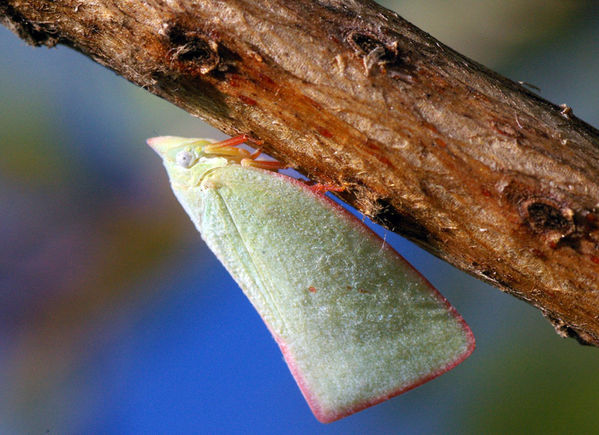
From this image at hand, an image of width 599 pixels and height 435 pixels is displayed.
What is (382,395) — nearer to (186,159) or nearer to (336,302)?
(336,302)

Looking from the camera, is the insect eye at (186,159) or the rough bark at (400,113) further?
the insect eye at (186,159)

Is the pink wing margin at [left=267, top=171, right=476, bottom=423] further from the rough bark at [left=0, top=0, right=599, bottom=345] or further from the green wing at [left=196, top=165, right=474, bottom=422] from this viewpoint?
the rough bark at [left=0, top=0, right=599, bottom=345]

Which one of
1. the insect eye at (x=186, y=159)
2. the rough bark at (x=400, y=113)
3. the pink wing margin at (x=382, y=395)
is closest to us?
the rough bark at (x=400, y=113)

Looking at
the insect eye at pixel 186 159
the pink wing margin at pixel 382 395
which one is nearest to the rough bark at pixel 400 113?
the pink wing margin at pixel 382 395

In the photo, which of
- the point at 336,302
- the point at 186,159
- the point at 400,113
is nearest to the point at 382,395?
the point at 336,302

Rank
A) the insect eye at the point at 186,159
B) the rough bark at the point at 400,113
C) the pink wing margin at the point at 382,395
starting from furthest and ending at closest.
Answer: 1. the insect eye at the point at 186,159
2. the pink wing margin at the point at 382,395
3. the rough bark at the point at 400,113

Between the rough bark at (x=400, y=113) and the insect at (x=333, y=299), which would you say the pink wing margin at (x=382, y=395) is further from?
the rough bark at (x=400, y=113)

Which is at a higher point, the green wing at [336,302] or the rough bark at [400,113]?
the rough bark at [400,113]
